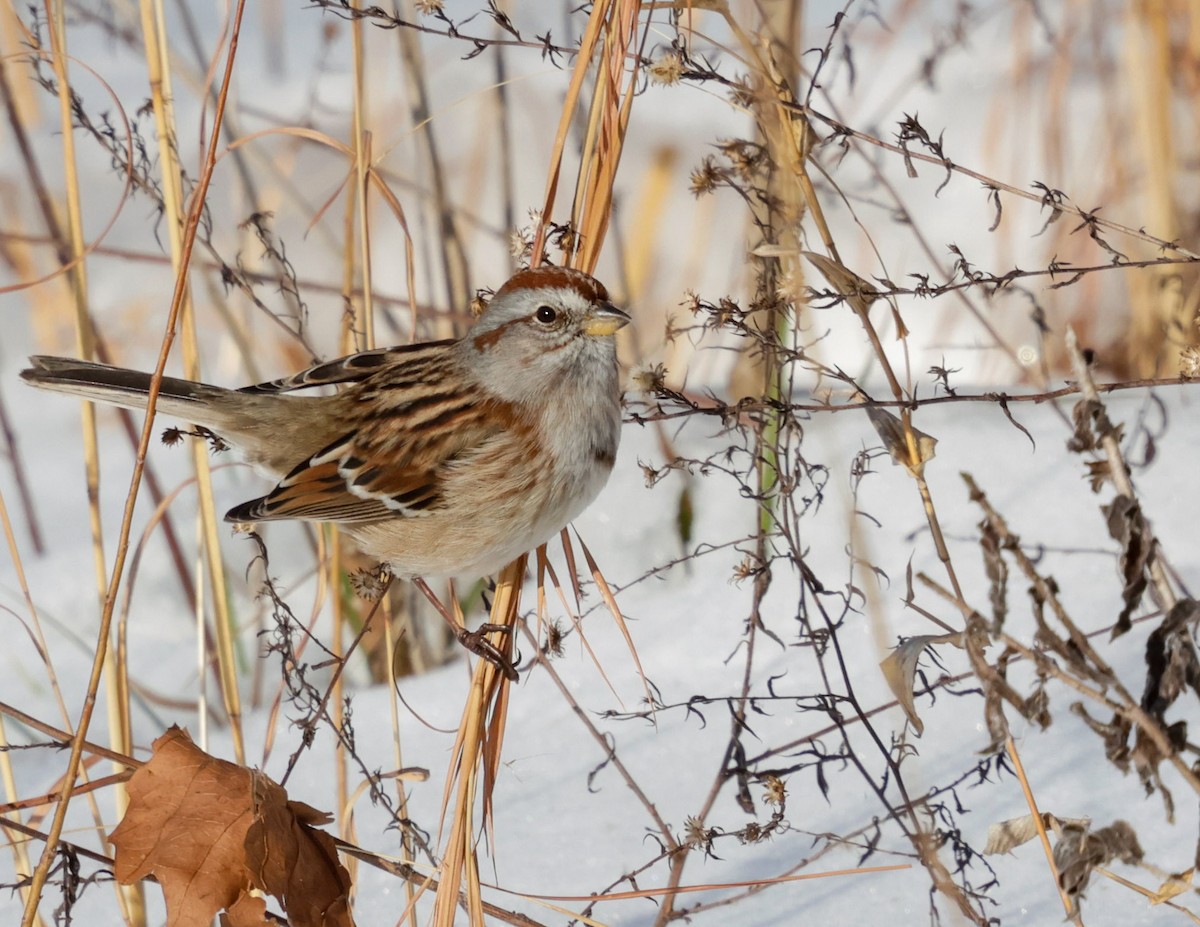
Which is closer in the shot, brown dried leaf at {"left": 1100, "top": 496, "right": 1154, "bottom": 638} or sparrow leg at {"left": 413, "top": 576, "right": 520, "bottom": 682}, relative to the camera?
brown dried leaf at {"left": 1100, "top": 496, "right": 1154, "bottom": 638}

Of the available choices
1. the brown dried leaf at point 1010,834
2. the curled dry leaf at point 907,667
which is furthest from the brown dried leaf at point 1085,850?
the curled dry leaf at point 907,667

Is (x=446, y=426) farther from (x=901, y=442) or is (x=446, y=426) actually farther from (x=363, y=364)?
(x=901, y=442)

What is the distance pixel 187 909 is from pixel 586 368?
3.35 feet

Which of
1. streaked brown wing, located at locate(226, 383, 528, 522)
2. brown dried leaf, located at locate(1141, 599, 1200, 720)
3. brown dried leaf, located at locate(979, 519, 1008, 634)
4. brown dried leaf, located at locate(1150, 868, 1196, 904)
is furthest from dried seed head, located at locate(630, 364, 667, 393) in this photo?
brown dried leaf, located at locate(1150, 868, 1196, 904)

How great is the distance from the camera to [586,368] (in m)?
2.17

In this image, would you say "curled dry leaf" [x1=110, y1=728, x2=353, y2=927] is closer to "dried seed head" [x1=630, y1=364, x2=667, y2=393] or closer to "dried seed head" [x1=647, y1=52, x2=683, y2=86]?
"dried seed head" [x1=630, y1=364, x2=667, y2=393]

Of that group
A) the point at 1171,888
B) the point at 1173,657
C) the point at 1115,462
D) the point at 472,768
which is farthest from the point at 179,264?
the point at 1171,888

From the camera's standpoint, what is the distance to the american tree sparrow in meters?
2.13

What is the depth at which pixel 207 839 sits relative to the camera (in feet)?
5.73

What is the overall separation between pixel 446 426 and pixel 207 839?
33.1 inches

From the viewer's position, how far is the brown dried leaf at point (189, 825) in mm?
1730

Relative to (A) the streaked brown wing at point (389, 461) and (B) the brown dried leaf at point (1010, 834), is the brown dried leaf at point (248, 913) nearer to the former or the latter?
(A) the streaked brown wing at point (389, 461)

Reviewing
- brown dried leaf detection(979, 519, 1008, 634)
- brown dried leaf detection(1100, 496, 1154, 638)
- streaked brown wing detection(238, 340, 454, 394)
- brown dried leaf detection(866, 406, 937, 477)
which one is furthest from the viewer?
streaked brown wing detection(238, 340, 454, 394)

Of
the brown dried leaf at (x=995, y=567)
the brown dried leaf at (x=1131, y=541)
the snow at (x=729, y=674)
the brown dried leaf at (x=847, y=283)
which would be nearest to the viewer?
the brown dried leaf at (x=1131, y=541)
